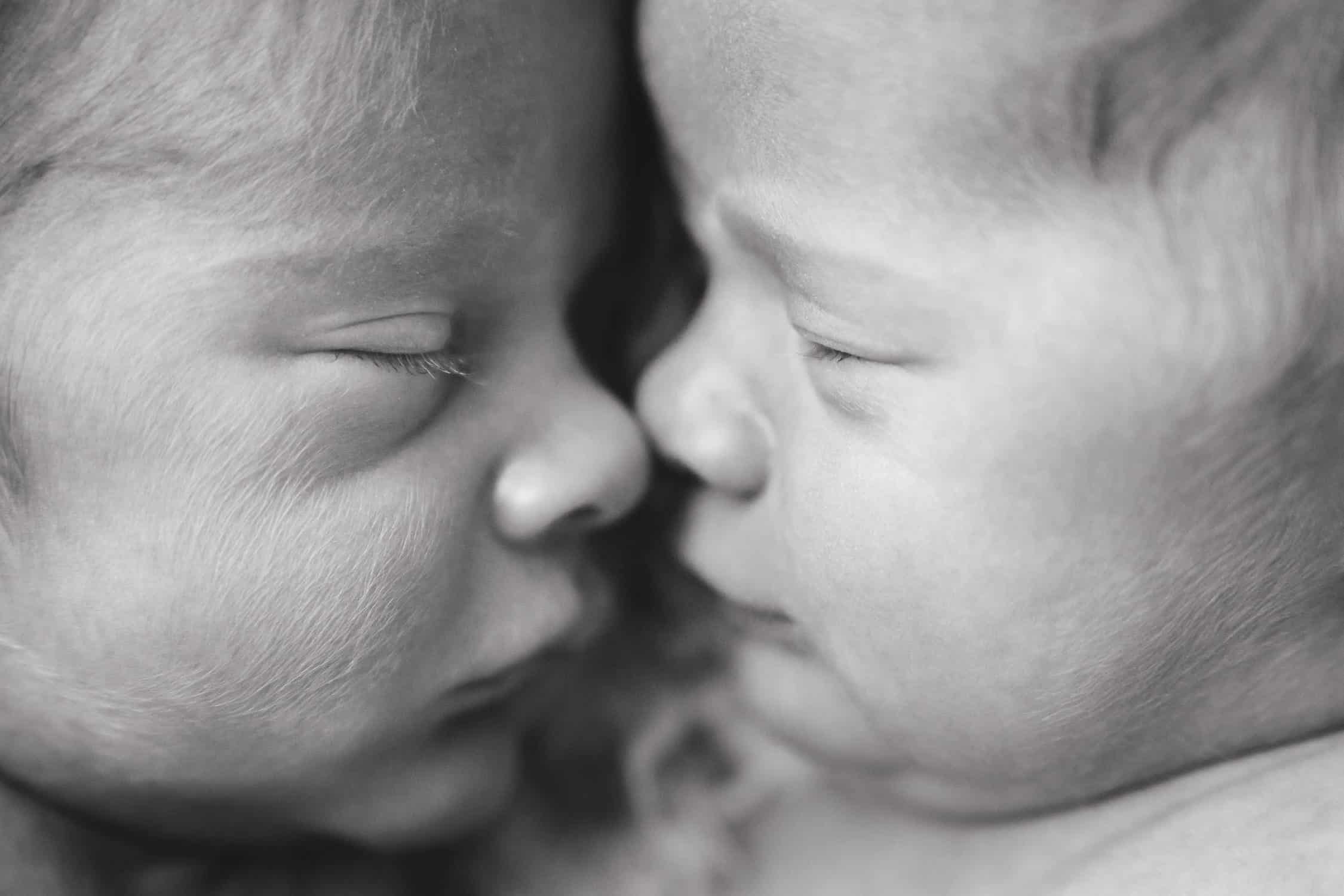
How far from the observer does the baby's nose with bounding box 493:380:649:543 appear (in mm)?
636

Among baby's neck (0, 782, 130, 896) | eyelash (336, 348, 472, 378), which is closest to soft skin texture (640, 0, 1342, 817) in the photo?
eyelash (336, 348, 472, 378)

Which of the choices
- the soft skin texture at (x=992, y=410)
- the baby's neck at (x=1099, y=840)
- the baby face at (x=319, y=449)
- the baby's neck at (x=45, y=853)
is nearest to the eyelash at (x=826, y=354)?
the soft skin texture at (x=992, y=410)

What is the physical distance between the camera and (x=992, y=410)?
546mm

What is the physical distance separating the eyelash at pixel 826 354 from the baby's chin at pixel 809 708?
16cm

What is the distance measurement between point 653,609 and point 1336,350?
1.28ft

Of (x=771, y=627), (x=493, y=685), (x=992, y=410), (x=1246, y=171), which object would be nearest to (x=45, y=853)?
(x=493, y=685)

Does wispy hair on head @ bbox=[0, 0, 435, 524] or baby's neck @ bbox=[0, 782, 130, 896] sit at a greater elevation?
wispy hair on head @ bbox=[0, 0, 435, 524]

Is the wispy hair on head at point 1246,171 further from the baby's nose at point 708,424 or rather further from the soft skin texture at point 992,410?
the baby's nose at point 708,424

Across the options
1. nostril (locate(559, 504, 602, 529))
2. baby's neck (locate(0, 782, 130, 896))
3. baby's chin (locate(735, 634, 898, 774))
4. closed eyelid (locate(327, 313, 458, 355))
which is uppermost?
closed eyelid (locate(327, 313, 458, 355))

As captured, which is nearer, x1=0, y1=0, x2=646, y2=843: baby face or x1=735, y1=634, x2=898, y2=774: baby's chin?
x1=0, y1=0, x2=646, y2=843: baby face

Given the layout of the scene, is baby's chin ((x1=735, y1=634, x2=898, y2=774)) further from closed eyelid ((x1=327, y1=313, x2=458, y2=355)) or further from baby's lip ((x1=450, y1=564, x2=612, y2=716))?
closed eyelid ((x1=327, y1=313, x2=458, y2=355))

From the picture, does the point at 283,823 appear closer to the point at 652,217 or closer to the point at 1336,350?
Result: the point at 652,217

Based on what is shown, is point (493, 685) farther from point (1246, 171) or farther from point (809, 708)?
point (1246, 171)

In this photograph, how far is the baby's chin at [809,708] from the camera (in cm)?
70
